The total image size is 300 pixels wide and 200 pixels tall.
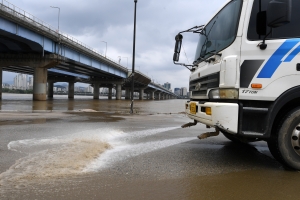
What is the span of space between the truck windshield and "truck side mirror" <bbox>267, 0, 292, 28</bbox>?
0.57m

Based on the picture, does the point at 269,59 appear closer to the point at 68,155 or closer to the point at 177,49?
the point at 177,49

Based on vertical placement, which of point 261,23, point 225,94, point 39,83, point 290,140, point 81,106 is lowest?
point 81,106

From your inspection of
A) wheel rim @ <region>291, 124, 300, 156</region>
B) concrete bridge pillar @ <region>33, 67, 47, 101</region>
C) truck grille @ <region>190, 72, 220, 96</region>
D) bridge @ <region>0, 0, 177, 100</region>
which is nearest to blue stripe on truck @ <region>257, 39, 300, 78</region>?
truck grille @ <region>190, 72, 220, 96</region>

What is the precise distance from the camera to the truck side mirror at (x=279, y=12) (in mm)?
3345

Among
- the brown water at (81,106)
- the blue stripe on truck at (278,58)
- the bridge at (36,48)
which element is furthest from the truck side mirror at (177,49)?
the bridge at (36,48)

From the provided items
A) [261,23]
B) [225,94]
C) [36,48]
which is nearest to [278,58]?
[261,23]

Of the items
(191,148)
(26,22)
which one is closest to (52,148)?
(191,148)

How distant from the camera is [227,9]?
14.4 feet

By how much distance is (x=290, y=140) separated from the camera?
369 centimetres

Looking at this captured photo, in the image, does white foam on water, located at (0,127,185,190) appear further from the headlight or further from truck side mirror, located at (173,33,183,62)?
truck side mirror, located at (173,33,183,62)

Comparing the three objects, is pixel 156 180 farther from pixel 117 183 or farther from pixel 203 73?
pixel 203 73

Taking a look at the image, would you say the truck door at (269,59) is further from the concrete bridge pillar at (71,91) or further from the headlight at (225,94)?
the concrete bridge pillar at (71,91)

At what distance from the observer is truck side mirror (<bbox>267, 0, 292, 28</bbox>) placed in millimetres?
3345

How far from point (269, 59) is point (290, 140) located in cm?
133
